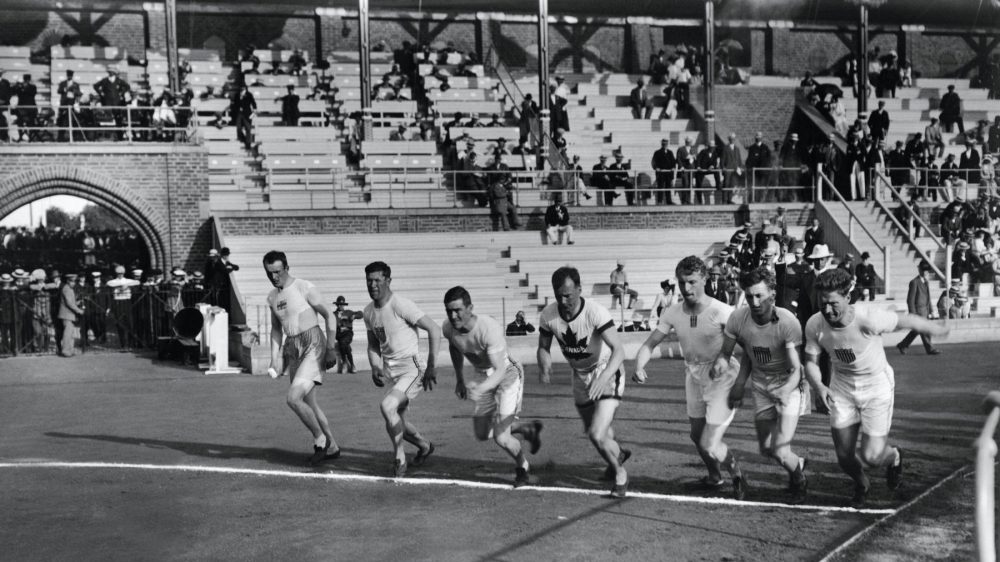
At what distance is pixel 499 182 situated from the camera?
26969 millimetres

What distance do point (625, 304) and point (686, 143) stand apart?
26.5 feet

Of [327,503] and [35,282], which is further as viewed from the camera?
[35,282]

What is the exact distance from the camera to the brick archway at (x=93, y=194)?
80.1ft

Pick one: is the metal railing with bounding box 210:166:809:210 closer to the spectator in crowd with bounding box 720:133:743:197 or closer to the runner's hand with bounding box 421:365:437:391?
the spectator in crowd with bounding box 720:133:743:197

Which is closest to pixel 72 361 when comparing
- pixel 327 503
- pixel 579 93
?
pixel 327 503

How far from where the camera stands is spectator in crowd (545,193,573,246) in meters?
26.1

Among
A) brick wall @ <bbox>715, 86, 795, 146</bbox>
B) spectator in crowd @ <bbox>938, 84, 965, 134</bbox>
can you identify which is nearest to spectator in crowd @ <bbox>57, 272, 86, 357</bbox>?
brick wall @ <bbox>715, 86, 795, 146</bbox>

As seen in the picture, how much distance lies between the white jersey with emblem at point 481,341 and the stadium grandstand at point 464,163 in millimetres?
6395

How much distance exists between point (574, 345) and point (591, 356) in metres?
0.16

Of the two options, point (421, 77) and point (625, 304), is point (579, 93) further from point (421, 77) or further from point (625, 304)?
point (625, 304)

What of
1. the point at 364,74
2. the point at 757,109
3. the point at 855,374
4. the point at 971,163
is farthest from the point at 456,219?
the point at 855,374

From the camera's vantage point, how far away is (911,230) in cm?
2662

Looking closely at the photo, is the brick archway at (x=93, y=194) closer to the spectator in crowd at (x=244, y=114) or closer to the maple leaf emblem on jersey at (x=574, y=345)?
the spectator in crowd at (x=244, y=114)

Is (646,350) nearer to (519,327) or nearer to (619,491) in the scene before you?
(619,491)
